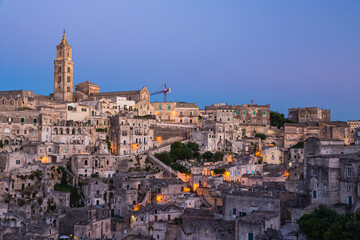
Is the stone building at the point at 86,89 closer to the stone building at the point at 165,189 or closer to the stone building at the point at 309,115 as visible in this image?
the stone building at the point at 165,189

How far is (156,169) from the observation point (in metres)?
56.0

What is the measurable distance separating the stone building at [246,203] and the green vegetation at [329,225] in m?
3.63

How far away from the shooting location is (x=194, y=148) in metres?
62.1

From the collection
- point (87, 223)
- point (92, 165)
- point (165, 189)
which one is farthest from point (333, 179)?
point (92, 165)

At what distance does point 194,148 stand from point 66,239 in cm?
2610

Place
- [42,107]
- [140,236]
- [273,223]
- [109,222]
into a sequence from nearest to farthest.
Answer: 1. [273,223]
2. [140,236]
3. [109,222]
4. [42,107]

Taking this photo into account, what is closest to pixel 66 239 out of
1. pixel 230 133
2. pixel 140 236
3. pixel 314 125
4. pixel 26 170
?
pixel 140 236

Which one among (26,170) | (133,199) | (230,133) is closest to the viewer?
(133,199)

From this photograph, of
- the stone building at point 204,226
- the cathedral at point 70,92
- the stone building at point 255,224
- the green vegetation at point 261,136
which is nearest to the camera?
the stone building at point 255,224

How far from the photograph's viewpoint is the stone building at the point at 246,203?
1284 inches

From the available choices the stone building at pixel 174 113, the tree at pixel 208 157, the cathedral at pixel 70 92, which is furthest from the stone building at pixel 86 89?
the tree at pixel 208 157

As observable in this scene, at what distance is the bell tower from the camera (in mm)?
73812

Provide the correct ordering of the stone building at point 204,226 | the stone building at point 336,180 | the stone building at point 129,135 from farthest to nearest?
the stone building at point 129,135 → the stone building at point 204,226 → the stone building at point 336,180

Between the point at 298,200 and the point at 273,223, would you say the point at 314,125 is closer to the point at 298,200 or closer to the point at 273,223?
the point at 298,200
